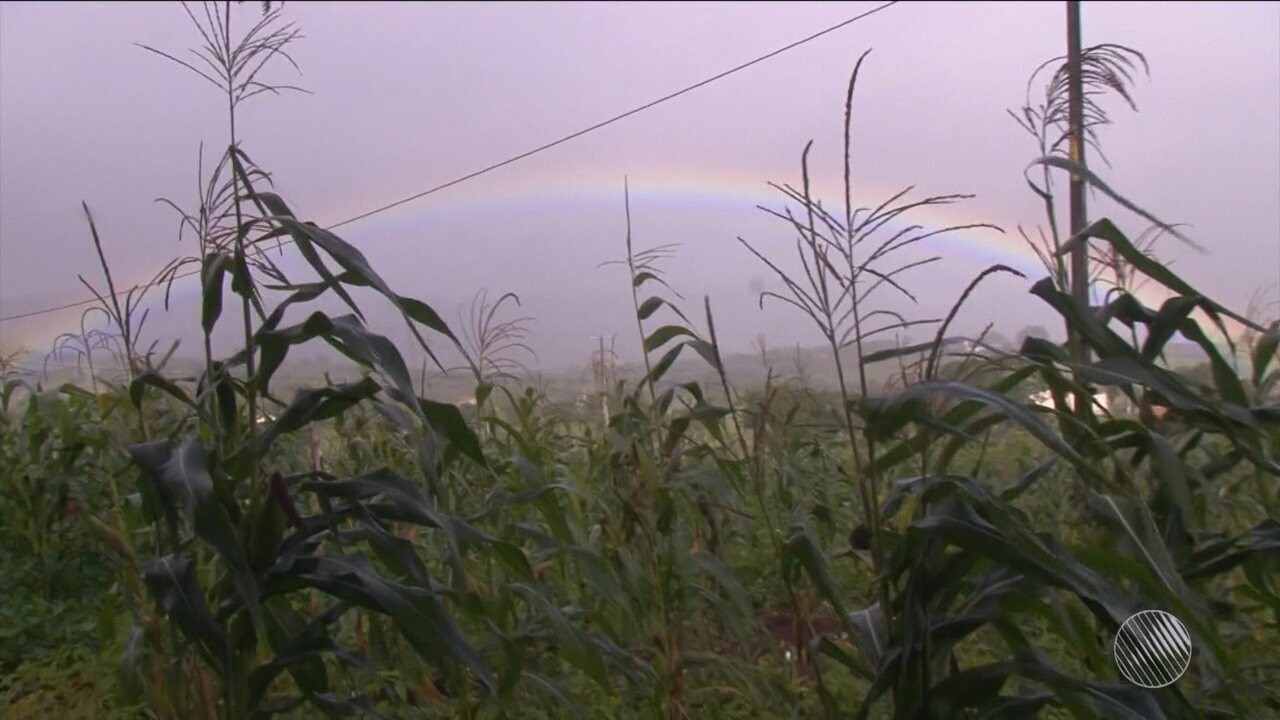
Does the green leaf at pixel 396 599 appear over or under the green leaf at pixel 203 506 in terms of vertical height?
under

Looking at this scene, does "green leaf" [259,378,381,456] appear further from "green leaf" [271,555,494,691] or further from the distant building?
the distant building

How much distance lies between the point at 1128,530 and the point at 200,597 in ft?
4.51

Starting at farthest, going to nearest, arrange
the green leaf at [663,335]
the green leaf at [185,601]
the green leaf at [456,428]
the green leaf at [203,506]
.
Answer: the green leaf at [663,335], the green leaf at [456,428], the green leaf at [185,601], the green leaf at [203,506]

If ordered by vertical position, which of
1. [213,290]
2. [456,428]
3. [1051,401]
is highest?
[213,290]

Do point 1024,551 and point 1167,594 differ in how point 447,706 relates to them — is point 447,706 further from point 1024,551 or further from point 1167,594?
point 1167,594

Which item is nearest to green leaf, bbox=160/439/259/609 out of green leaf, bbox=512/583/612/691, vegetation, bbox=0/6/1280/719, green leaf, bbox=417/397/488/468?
vegetation, bbox=0/6/1280/719

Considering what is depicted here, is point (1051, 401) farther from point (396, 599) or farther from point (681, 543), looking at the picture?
point (396, 599)

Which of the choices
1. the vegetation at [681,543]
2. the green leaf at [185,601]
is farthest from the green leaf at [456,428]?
the green leaf at [185,601]

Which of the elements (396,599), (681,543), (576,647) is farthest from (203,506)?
(681,543)

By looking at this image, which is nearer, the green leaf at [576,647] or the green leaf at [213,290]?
the green leaf at [213,290]

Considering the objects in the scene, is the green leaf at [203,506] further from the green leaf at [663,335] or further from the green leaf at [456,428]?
the green leaf at [663,335]

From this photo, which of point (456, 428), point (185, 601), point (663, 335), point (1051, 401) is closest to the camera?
point (185, 601)

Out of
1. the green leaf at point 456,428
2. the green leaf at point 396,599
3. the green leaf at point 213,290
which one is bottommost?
the green leaf at point 396,599

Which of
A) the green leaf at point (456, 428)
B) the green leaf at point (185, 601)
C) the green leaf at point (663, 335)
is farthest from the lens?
the green leaf at point (663, 335)
